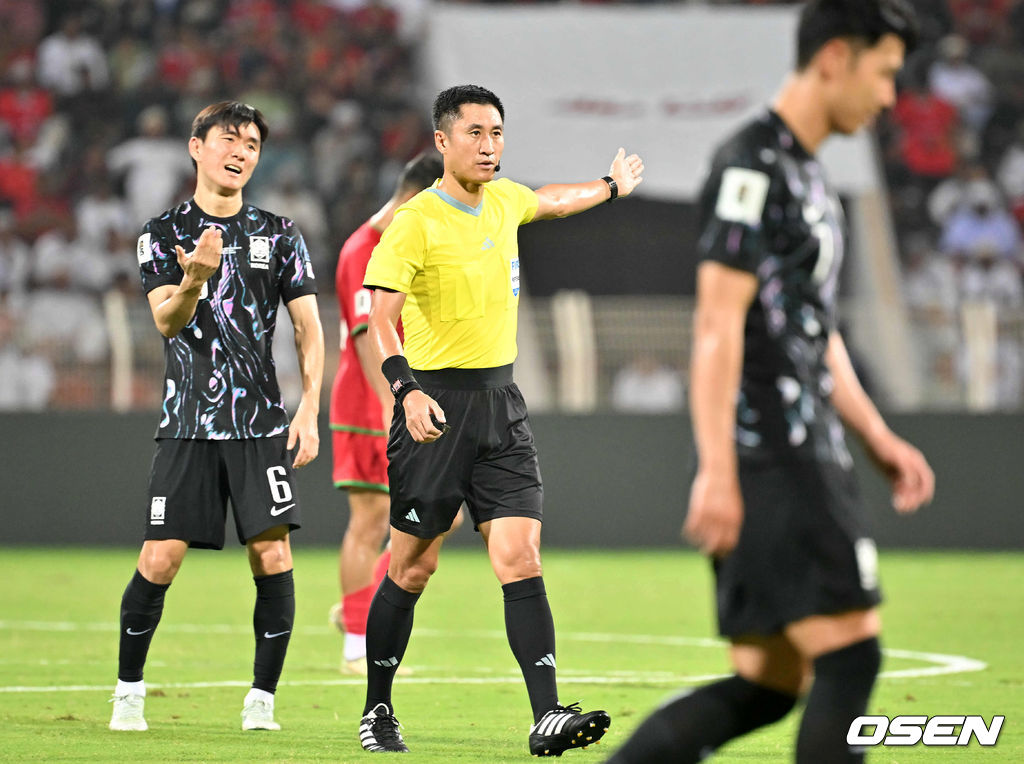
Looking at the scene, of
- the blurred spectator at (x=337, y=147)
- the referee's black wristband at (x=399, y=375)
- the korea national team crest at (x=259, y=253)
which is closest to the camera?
the referee's black wristband at (x=399, y=375)

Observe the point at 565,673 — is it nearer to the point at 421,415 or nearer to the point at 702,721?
the point at 421,415

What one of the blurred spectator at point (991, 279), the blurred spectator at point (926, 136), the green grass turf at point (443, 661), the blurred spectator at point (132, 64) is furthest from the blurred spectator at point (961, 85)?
the blurred spectator at point (132, 64)

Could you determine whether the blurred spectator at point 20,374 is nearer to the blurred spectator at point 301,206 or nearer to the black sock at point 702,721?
the blurred spectator at point 301,206

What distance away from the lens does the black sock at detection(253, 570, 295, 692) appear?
6098mm

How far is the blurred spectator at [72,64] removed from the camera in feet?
65.3

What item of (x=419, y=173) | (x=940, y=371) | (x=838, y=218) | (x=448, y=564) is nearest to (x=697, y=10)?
(x=940, y=371)

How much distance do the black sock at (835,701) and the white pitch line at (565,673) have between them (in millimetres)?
3827

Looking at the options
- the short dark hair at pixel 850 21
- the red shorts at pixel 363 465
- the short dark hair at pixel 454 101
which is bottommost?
the red shorts at pixel 363 465

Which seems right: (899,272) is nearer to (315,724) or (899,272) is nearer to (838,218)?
(315,724)

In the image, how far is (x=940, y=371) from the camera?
1505cm

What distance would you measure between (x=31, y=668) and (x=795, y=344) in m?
5.23

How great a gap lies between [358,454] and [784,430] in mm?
4812

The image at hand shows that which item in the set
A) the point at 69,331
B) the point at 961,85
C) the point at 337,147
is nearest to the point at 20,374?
the point at 69,331

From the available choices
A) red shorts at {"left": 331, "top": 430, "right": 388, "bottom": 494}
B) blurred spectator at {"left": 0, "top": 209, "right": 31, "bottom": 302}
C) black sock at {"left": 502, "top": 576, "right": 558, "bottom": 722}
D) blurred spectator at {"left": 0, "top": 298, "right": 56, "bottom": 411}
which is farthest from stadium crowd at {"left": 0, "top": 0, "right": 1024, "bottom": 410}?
black sock at {"left": 502, "top": 576, "right": 558, "bottom": 722}
